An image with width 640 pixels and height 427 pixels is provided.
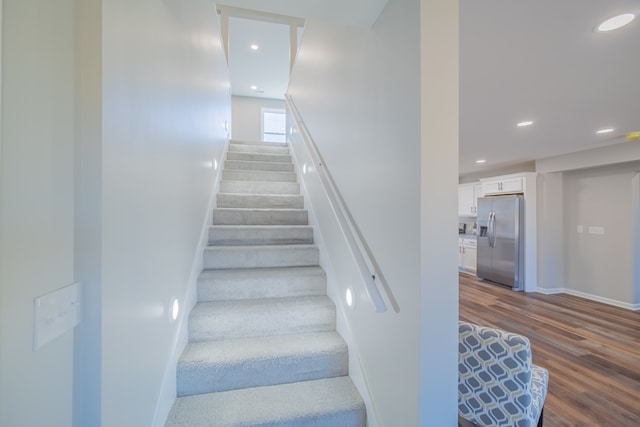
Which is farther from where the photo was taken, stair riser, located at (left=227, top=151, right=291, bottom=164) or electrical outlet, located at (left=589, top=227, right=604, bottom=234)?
electrical outlet, located at (left=589, top=227, right=604, bottom=234)

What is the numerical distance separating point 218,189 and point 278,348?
6.29 feet

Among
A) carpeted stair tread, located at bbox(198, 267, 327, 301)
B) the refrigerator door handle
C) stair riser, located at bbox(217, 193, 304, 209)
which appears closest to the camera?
carpeted stair tread, located at bbox(198, 267, 327, 301)

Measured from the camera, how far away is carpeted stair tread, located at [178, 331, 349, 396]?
1.42 metres

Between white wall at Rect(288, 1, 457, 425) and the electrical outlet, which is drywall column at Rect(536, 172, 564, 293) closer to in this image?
the electrical outlet

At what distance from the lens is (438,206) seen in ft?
3.18

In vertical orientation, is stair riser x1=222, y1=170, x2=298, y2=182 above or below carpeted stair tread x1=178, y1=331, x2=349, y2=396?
above

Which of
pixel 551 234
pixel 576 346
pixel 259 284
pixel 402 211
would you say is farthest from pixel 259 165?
pixel 551 234

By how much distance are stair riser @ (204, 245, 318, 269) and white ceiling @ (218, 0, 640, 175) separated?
157 centimetres

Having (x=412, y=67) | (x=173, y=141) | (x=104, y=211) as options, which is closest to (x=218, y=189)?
(x=173, y=141)

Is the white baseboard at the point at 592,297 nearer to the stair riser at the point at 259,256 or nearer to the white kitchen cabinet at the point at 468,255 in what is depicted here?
the white kitchen cabinet at the point at 468,255

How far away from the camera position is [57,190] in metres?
0.65

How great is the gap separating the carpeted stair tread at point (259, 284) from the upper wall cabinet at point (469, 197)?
5450 millimetres

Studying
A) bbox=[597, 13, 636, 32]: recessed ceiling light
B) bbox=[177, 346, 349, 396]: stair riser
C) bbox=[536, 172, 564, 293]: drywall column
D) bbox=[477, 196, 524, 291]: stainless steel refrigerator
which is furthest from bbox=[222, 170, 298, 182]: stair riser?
bbox=[536, 172, 564, 293]: drywall column

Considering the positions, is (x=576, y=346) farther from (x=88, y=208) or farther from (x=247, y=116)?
(x=247, y=116)
